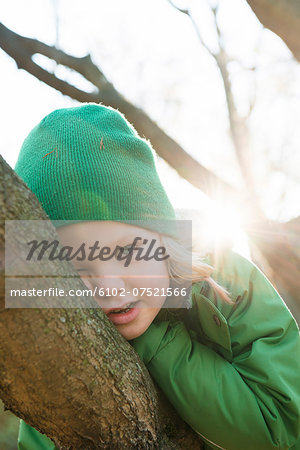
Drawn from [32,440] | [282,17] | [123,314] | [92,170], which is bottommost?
[32,440]

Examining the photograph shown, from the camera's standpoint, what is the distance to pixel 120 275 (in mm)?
1387

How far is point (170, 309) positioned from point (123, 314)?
1.05ft

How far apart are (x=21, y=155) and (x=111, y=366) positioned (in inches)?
39.4

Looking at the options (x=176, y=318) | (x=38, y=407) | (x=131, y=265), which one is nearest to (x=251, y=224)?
(x=176, y=318)

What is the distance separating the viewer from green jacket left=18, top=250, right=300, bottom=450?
1.24 metres

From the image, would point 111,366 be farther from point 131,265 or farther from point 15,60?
point 15,60

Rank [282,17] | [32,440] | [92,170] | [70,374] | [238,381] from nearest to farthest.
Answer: [70,374] → [238,381] → [92,170] → [32,440] → [282,17]

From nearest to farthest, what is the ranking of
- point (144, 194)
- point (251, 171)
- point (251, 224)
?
1. point (144, 194)
2. point (251, 224)
3. point (251, 171)

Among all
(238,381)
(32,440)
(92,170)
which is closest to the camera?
(238,381)

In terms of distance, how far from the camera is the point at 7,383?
2.82 feet

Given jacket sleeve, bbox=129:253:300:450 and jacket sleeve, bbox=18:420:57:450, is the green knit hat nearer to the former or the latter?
jacket sleeve, bbox=129:253:300:450

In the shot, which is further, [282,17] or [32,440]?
[282,17]
